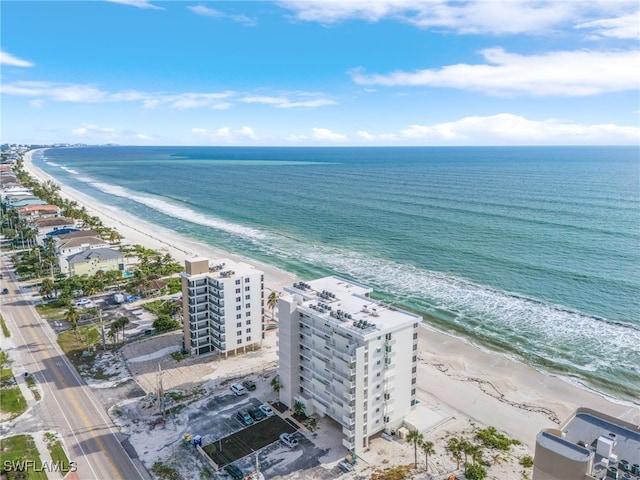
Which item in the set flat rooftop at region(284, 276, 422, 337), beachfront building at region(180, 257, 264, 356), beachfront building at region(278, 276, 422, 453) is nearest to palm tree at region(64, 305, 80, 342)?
beachfront building at region(180, 257, 264, 356)

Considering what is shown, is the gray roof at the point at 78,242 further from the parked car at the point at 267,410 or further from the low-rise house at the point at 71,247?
the parked car at the point at 267,410

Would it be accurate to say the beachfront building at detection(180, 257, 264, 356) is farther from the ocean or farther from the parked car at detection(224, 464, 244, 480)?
the ocean

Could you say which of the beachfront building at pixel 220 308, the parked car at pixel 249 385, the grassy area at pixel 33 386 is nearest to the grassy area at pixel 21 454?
the grassy area at pixel 33 386

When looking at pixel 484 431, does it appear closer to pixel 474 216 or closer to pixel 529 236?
pixel 529 236

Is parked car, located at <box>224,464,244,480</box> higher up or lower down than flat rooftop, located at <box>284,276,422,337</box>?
lower down

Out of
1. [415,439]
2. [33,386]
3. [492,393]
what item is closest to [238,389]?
[415,439]

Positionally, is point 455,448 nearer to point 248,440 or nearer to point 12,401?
point 248,440

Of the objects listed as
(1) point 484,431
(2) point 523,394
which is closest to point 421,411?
(1) point 484,431
